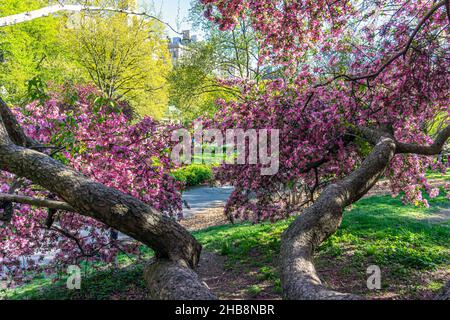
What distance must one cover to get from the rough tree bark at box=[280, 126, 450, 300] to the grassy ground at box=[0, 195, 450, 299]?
1620 mm

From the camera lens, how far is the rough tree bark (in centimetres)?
180

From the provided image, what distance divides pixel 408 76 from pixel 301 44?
1672 millimetres

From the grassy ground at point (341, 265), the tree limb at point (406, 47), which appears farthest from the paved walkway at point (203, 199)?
the tree limb at point (406, 47)

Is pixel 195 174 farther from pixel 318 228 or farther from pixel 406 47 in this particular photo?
pixel 318 228

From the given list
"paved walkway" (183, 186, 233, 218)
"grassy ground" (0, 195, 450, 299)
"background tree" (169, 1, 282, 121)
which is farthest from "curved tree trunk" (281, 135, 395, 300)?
"background tree" (169, 1, 282, 121)

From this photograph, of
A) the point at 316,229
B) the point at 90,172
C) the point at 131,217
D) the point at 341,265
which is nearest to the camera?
the point at 131,217

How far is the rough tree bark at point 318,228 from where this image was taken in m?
1.80

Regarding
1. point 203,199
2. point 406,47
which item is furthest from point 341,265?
point 203,199

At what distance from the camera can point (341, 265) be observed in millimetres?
4801

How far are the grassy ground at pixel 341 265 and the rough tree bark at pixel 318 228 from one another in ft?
5.32

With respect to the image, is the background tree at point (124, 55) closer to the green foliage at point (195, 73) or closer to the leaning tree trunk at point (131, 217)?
the green foliage at point (195, 73)

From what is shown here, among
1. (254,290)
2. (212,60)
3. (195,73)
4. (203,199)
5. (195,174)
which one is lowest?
(203,199)

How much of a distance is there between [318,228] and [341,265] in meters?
2.65

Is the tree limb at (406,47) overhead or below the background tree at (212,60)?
below
